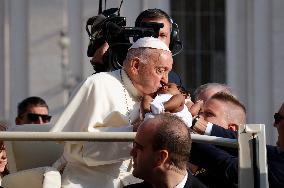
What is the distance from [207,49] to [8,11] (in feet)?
10.3

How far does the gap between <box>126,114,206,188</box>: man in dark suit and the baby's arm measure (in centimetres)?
64

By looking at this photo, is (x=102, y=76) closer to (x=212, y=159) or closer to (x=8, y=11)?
(x=212, y=159)

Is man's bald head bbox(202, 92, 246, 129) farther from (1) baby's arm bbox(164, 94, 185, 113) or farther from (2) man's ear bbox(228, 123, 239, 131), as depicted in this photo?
(1) baby's arm bbox(164, 94, 185, 113)

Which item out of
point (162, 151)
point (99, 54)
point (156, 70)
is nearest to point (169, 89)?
point (156, 70)

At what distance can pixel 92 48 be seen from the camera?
23.5ft

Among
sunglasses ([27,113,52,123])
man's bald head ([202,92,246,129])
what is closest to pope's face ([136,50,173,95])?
man's bald head ([202,92,246,129])

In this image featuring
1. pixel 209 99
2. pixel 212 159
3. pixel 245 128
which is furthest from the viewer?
pixel 209 99

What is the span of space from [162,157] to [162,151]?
1.0 inches

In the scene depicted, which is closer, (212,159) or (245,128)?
(245,128)

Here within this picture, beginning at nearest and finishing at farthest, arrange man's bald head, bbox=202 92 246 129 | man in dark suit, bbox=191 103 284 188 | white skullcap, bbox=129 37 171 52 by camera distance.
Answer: man in dark suit, bbox=191 103 284 188 → white skullcap, bbox=129 37 171 52 → man's bald head, bbox=202 92 246 129

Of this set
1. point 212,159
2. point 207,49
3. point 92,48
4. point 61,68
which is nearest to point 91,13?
point 61,68

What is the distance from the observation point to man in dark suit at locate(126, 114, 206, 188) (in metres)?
5.38

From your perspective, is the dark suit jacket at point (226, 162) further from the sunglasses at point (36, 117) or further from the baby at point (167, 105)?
the sunglasses at point (36, 117)

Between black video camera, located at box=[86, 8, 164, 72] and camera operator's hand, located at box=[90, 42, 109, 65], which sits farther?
camera operator's hand, located at box=[90, 42, 109, 65]
